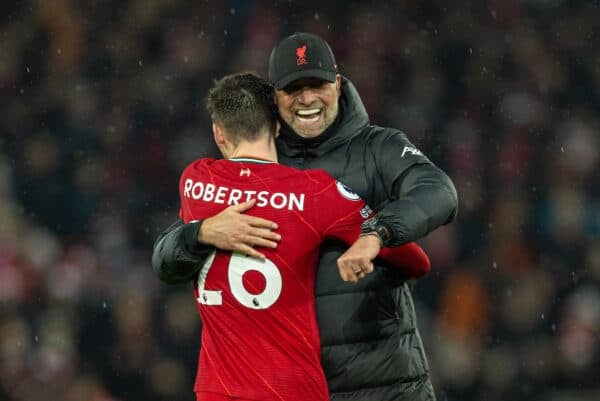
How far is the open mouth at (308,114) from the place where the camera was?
283 cm

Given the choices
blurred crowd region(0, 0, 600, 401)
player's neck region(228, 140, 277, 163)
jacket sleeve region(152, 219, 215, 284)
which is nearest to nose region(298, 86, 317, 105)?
player's neck region(228, 140, 277, 163)

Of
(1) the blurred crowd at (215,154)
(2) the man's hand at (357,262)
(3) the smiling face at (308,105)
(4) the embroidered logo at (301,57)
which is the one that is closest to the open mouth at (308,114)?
(3) the smiling face at (308,105)

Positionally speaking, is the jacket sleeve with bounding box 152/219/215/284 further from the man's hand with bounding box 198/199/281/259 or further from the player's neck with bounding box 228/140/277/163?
the player's neck with bounding box 228/140/277/163

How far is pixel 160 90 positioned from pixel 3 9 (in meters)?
1.43

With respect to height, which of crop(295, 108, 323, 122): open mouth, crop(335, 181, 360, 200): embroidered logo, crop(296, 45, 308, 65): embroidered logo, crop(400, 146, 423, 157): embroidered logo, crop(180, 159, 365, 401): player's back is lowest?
crop(180, 159, 365, 401): player's back

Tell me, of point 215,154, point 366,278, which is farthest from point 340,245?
point 215,154

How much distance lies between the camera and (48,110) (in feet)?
21.7

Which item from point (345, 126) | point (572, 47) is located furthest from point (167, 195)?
point (345, 126)

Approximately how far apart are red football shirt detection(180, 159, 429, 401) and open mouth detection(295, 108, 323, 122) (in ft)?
0.80

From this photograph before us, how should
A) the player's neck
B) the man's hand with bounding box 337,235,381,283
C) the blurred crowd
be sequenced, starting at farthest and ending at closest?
the blurred crowd → the player's neck → the man's hand with bounding box 337,235,381,283

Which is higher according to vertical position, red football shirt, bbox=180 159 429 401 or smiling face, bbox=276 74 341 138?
smiling face, bbox=276 74 341 138

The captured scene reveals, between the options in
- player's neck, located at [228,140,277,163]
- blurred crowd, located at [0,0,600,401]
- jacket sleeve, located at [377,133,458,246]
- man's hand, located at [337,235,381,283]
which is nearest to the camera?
man's hand, located at [337,235,381,283]

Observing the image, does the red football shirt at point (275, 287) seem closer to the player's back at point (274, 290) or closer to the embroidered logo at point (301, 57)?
the player's back at point (274, 290)

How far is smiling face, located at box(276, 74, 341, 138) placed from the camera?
2824 mm
